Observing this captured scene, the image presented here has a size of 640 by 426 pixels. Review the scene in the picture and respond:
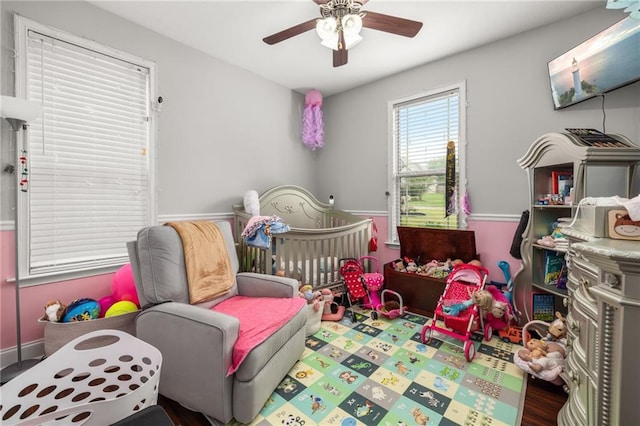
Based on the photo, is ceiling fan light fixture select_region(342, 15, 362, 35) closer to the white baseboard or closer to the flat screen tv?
the flat screen tv

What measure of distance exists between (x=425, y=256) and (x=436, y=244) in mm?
190

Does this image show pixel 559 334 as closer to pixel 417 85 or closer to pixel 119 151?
pixel 417 85

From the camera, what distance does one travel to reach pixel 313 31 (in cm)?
244

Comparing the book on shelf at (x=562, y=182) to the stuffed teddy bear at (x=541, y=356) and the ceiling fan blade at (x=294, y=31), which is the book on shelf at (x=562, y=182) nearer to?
the stuffed teddy bear at (x=541, y=356)

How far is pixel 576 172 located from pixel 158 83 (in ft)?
11.3

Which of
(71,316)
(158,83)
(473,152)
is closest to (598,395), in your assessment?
(473,152)

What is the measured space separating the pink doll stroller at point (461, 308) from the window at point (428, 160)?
70cm

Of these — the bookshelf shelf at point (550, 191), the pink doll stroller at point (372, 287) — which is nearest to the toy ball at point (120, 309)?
the pink doll stroller at point (372, 287)

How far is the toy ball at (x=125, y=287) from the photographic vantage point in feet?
6.60

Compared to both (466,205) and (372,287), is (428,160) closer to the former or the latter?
(466,205)

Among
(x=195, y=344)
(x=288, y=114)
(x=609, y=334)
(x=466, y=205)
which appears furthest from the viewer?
(x=288, y=114)

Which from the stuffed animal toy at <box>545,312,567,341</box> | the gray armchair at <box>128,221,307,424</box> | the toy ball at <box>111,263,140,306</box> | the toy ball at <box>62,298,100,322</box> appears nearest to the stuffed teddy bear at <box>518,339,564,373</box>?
the stuffed animal toy at <box>545,312,567,341</box>

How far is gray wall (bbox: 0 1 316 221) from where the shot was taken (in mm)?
1964

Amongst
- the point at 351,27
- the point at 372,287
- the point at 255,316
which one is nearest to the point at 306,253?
the point at 372,287
